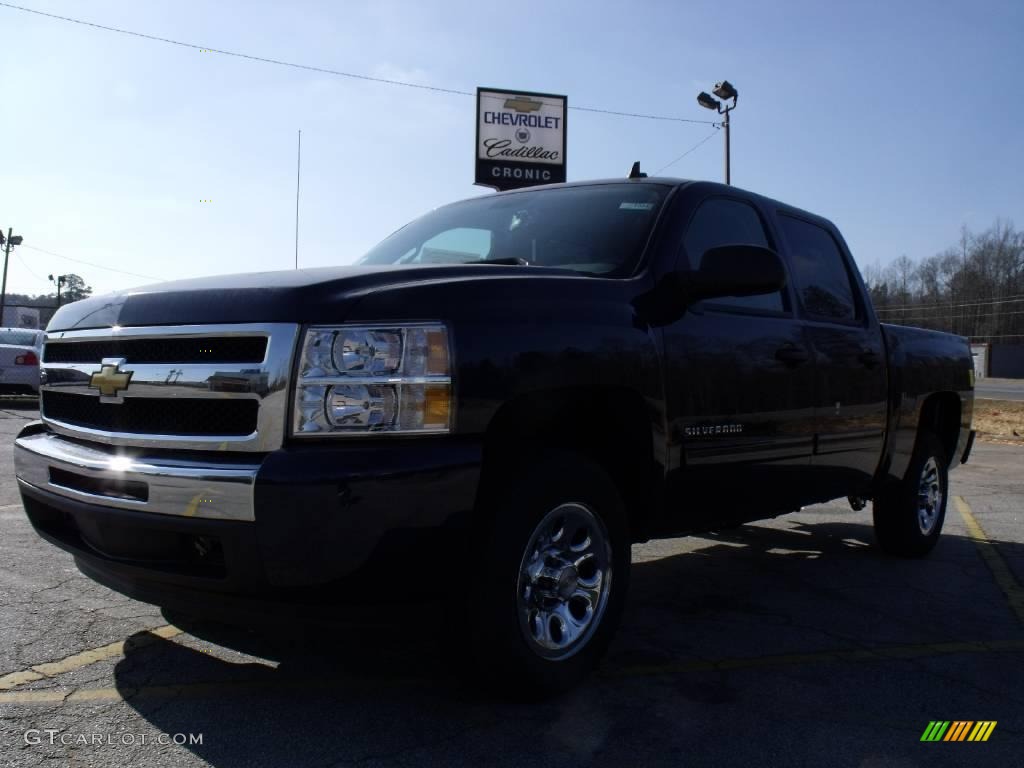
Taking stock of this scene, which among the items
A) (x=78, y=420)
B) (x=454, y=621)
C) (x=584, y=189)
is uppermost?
(x=584, y=189)

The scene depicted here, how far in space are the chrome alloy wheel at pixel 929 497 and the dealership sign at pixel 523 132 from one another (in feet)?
51.9

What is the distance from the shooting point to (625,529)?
3.44m

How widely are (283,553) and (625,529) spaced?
1349mm

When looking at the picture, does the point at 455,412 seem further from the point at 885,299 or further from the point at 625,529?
the point at 885,299

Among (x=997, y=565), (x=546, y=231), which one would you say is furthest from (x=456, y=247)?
(x=997, y=565)

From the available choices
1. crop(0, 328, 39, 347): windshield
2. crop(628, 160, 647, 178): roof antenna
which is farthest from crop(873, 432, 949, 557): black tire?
crop(0, 328, 39, 347): windshield

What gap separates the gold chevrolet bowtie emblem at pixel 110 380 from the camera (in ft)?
9.87

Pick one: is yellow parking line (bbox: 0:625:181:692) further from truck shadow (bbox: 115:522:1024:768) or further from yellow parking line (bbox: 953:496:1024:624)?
yellow parking line (bbox: 953:496:1024:624)

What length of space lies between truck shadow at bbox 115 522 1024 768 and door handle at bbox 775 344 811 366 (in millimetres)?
1209

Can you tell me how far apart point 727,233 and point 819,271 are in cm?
97

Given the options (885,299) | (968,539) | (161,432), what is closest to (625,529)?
(161,432)

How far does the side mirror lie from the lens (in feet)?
12.0

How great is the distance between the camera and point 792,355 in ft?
14.2

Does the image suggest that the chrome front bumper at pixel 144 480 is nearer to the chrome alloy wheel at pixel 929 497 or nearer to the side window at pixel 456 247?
the side window at pixel 456 247
